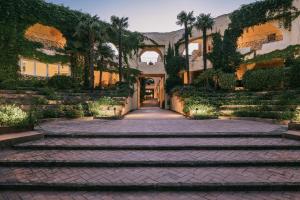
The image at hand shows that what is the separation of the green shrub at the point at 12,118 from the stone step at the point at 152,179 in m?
2.84

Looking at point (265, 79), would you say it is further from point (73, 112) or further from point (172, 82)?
point (172, 82)

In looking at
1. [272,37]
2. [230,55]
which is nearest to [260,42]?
[272,37]

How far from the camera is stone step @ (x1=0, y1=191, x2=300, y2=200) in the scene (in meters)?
3.98

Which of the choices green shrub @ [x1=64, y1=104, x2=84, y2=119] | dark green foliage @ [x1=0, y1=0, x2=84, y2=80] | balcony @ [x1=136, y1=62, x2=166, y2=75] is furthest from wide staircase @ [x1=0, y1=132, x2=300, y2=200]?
balcony @ [x1=136, y1=62, x2=166, y2=75]

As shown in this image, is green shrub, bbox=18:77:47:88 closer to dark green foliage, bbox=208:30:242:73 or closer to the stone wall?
the stone wall

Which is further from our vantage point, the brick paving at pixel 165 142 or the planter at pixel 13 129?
the planter at pixel 13 129

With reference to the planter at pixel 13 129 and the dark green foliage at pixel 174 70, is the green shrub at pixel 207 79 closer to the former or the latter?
the dark green foliage at pixel 174 70

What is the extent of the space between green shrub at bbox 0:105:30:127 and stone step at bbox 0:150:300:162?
176 cm

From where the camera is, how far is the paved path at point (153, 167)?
4.21m

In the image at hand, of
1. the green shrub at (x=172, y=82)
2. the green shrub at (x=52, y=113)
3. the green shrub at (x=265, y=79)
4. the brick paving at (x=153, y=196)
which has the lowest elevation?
the brick paving at (x=153, y=196)

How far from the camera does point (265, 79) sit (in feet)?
54.4

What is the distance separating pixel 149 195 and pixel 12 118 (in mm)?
5965

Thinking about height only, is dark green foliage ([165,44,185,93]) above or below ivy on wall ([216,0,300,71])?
below

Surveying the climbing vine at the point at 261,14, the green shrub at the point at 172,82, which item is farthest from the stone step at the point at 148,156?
the green shrub at the point at 172,82
